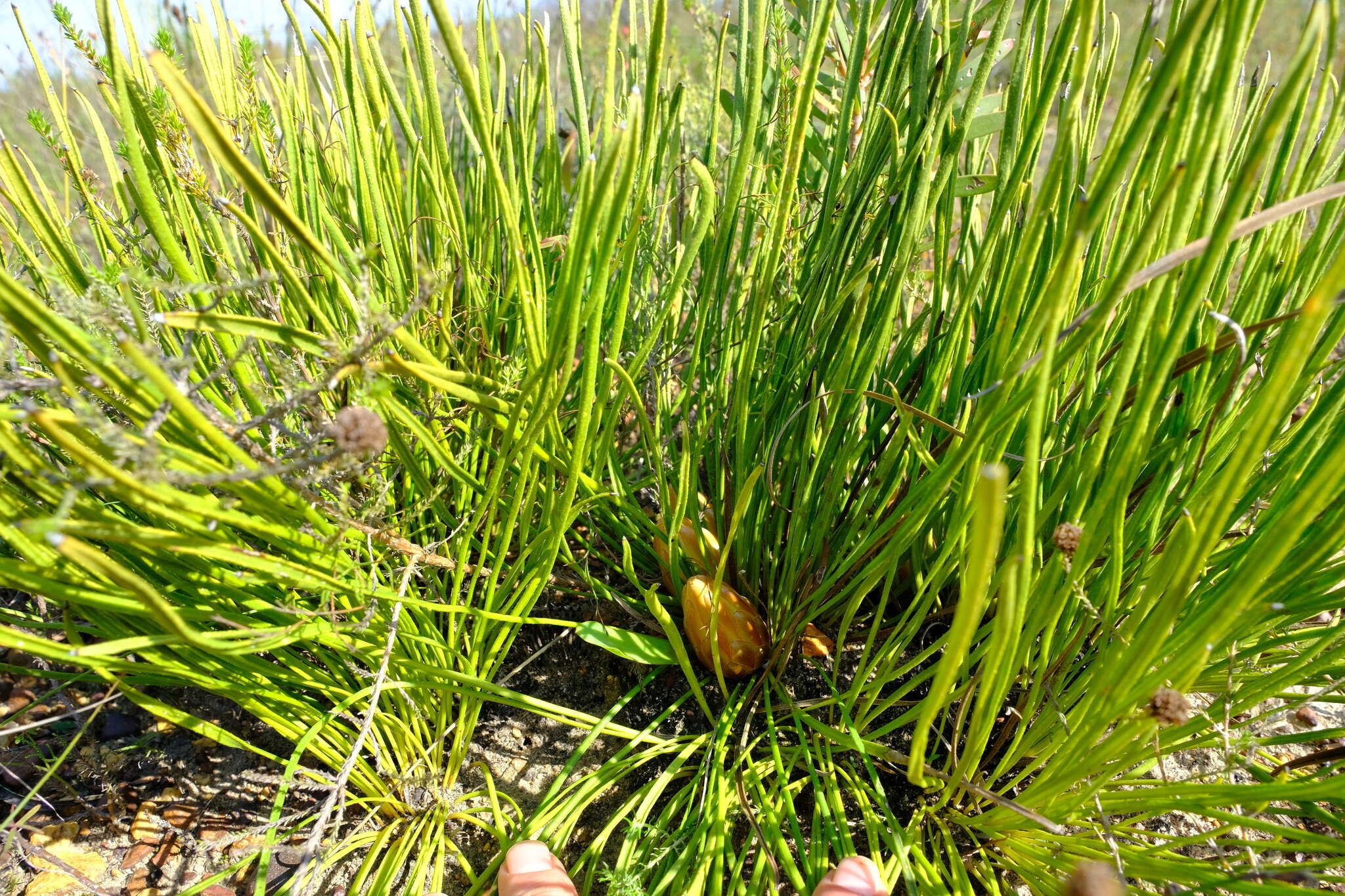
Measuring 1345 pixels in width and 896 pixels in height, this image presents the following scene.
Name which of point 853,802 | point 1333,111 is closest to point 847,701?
point 853,802

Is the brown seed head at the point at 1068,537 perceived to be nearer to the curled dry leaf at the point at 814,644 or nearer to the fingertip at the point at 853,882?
the fingertip at the point at 853,882

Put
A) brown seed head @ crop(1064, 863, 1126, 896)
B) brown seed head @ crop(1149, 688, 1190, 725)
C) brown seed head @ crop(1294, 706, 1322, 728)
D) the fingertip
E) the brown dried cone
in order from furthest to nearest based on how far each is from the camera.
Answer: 1. brown seed head @ crop(1294, 706, 1322, 728)
2. the brown dried cone
3. the fingertip
4. brown seed head @ crop(1149, 688, 1190, 725)
5. brown seed head @ crop(1064, 863, 1126, 896)

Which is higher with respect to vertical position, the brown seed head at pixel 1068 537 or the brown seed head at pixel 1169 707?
the brown seed head at pixel 1068 537

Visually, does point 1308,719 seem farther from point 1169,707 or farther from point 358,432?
point 358,432

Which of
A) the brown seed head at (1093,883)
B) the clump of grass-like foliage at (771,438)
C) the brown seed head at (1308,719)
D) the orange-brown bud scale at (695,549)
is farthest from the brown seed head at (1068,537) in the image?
the brown seed head at (1308,719)

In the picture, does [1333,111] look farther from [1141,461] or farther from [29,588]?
[29,588]

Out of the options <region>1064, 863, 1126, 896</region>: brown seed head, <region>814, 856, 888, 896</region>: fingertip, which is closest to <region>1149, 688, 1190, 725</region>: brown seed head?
<region>1064, 863, 1126, 896</region>: brown seed head

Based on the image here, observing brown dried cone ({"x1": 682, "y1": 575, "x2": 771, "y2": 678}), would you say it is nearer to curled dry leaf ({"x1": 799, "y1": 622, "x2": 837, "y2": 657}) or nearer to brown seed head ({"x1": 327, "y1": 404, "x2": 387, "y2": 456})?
curled dry leaf ({"x1": 799, "y1": 622, "x2": 837, "y2": 657})
